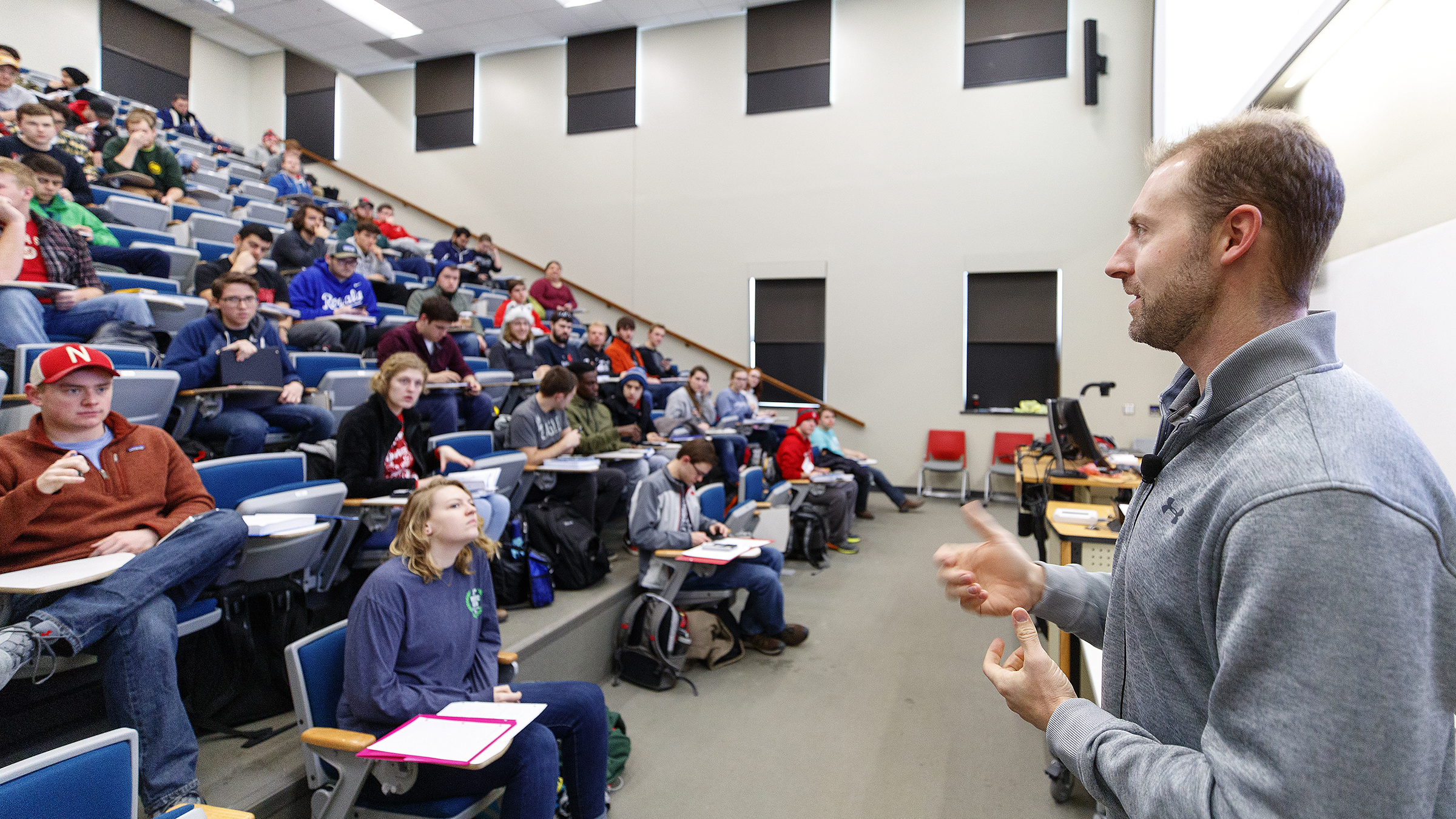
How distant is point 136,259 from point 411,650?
3.86 meters

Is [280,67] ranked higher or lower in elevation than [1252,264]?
higher

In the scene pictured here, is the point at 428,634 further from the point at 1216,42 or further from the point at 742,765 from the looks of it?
the point at 1216,42

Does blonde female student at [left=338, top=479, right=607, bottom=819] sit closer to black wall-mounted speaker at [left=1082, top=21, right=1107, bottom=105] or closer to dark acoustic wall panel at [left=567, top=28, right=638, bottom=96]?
black wall-mounted speaker at [left=1082, top=21, right=1107, bottom=105]

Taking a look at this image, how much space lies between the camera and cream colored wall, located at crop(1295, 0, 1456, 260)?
7.10 ft

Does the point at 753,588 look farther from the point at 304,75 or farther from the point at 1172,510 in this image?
the point at 304,75

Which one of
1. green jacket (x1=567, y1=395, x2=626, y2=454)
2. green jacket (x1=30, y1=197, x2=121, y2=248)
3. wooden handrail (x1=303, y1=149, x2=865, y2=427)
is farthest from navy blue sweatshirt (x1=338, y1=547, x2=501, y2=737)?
wooden handrail (x1=303, y1=149, x2=865, y2=427)

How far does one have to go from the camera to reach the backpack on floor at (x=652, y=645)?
341cm

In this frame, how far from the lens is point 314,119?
34.3ft

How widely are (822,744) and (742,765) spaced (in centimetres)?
35

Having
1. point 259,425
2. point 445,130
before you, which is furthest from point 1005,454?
point 445,130

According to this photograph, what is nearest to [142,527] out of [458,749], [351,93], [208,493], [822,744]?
[208,493]

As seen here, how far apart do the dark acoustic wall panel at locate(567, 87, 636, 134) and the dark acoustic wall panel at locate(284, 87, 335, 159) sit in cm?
378

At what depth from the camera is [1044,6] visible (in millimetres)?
7367

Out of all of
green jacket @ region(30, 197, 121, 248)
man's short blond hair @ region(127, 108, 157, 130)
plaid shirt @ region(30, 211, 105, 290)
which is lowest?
plaid shirt @ region(30, 211, 105, 290)
